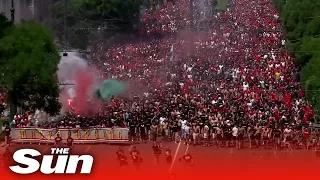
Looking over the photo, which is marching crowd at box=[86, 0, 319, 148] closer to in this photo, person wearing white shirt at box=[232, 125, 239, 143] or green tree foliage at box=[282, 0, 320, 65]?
person wearing white shirt at box=[232, 125, 239, 143]

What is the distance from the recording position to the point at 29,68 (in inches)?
1373

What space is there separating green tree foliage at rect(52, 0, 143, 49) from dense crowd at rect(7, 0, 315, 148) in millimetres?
1784

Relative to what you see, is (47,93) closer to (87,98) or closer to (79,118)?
(79,118)

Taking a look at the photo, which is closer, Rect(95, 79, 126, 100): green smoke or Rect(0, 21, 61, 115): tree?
Rect(0, 21, 61, 115): tree

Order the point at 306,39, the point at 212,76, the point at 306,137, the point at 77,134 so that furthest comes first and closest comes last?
the point at 306,39, the point at 212,76, the point at 77,134, the point at 306,137

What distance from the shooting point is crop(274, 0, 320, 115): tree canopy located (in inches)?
1561

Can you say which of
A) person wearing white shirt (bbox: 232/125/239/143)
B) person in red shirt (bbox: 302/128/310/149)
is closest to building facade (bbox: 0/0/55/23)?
person wearing white shirt (bbox: 232/125/239/143)

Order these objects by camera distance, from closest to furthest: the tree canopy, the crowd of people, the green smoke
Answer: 1. the crowd of people
2. the tree canopy
3. the green smoke

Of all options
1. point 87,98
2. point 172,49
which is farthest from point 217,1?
point 87,98

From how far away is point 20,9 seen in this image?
72938mm

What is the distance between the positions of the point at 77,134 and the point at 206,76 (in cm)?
1566

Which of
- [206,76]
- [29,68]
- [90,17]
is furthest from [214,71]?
[90,17]

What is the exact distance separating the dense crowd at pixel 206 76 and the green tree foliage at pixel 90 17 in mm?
Answer: 1784

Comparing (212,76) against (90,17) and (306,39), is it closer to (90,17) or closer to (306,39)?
(306,39)
